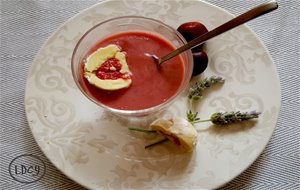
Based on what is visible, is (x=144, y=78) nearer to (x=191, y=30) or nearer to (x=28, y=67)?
(x=191, y=30)

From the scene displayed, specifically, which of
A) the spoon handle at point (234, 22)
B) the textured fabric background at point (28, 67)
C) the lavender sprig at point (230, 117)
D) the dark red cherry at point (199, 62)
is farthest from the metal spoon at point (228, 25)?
the textured fabric background at point (28, 67)

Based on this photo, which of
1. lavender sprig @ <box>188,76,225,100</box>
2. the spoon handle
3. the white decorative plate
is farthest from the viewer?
lavender sprig @ <box>188,76,225,100</box>

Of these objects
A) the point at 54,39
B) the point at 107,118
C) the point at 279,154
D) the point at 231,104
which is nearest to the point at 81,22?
the point at 54,39

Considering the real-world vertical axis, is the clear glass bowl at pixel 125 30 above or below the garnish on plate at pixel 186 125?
above

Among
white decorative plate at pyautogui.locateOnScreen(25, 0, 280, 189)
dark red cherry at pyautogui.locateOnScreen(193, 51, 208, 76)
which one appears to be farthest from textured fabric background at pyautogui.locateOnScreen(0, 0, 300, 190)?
dark red cherry at pyautogui.locateOnScreen(193, 51, 208, 76)

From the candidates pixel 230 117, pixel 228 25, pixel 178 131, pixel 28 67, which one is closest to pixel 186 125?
pixel 178 131

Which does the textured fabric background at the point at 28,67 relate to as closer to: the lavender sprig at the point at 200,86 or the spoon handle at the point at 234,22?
the lavender sprig at the point at 200,86

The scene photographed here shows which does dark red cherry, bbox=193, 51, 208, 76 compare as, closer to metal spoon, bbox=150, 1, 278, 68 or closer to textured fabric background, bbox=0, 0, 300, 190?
metal spoon, bbox=150, 1, 278, 68

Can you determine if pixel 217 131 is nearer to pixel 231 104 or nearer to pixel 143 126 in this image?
pixel 231 104
